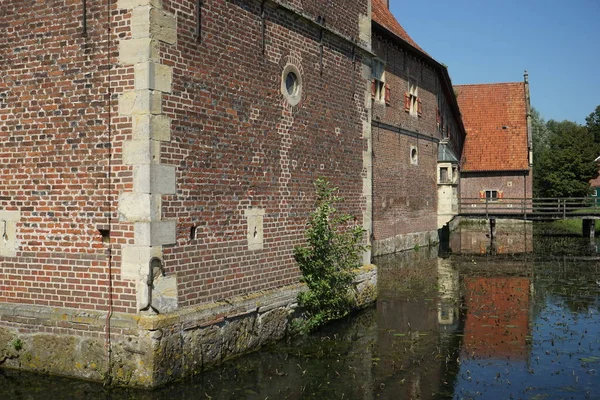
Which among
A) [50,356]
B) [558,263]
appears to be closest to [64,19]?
[50,356]

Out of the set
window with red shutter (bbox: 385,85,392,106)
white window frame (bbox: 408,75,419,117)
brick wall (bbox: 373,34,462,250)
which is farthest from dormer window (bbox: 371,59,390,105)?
white window frame (bbox: 408,75,419,117)

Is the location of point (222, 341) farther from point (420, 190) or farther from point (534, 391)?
point (420, 190)

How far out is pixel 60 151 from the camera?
7.87 meters

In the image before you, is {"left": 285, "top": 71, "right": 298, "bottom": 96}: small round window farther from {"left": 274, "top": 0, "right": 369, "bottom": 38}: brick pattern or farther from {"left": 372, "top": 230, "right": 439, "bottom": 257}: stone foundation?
{"left": 372, "top": 230, "right": 439, "bottom": 257}: stone foundation

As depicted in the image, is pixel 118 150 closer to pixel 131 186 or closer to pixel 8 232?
pixel 131 186

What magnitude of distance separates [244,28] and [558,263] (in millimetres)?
14067

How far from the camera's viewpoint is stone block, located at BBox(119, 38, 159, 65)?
735cm

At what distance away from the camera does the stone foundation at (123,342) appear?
24.0ft

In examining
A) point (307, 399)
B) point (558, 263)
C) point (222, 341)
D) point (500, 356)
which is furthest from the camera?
point (558, 263)

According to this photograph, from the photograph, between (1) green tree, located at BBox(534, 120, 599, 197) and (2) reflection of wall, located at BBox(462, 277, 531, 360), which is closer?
(2) reflection of wall, located at BBox(462, 277, 531, 360)

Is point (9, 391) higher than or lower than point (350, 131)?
lower

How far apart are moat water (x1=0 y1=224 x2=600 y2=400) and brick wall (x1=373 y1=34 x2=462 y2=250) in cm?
582

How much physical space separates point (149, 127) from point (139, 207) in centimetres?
90

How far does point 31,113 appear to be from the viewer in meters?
8.05
